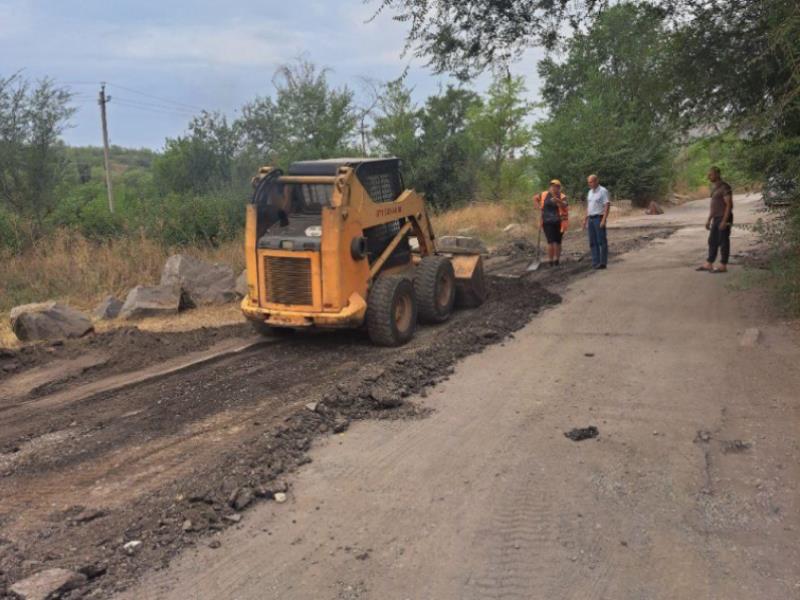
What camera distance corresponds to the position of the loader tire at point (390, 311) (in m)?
8.15

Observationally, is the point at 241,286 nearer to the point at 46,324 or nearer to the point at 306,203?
the point at 46,324

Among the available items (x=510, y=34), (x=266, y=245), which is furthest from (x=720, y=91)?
(x=266, y=245)

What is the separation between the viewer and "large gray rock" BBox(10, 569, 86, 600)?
342 cm

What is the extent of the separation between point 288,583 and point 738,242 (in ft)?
52.7

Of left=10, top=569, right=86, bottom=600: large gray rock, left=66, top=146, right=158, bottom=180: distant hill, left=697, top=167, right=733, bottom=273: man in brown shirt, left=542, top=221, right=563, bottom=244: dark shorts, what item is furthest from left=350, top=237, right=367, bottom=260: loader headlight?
left=66, top=146, right=158, bottom=180: distant hill

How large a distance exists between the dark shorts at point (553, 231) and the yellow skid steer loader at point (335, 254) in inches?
204

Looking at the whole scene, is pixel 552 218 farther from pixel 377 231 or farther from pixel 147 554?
pixel 147 554

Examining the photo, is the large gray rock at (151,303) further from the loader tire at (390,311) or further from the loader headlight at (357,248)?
the loader headlight at (357,248)

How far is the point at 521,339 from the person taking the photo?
843 cm

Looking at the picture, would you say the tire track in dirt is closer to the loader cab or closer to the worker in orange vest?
the loader cab

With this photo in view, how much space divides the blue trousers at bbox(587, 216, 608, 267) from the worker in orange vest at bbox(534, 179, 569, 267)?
647mm

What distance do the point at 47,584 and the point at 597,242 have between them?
453 inches

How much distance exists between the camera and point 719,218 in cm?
1174

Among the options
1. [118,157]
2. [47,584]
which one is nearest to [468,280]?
[47,584]
